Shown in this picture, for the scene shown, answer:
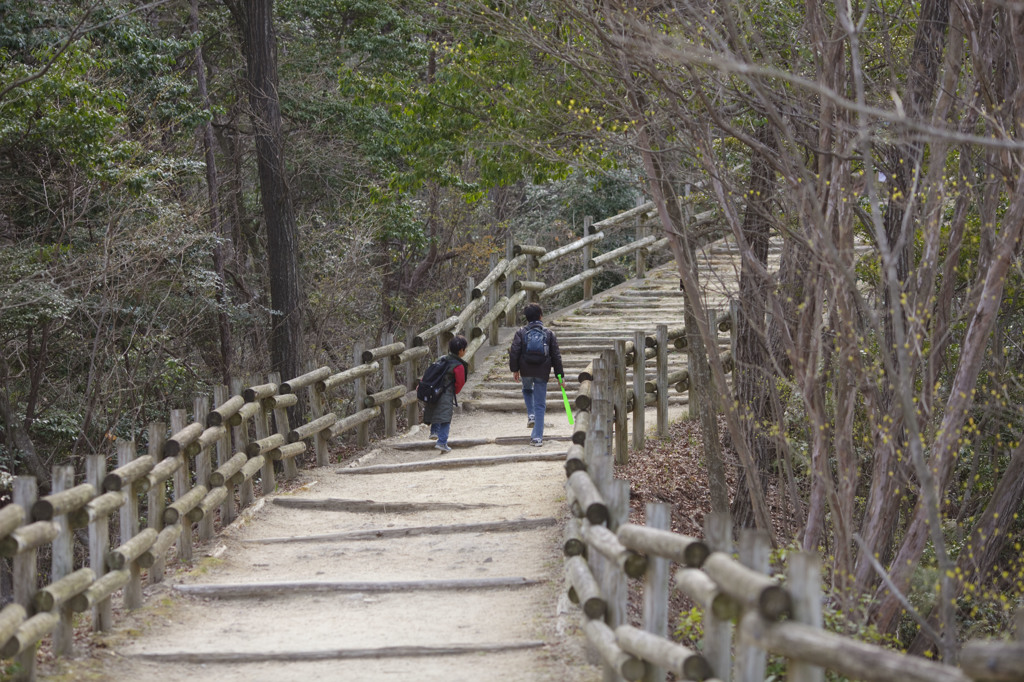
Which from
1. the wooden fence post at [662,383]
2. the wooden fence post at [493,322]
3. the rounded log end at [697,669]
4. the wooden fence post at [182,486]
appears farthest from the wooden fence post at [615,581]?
the wooden fence post at [493,322]

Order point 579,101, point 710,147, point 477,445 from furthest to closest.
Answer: point 477,445 → point 579,101 → point 710,147

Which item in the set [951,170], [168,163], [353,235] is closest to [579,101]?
[951,170]

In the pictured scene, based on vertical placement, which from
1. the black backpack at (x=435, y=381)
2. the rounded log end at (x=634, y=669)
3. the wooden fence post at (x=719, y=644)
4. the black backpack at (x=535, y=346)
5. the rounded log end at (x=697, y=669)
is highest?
the black backpack at (x=535, y=346)

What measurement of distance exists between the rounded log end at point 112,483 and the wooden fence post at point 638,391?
21.9 feet

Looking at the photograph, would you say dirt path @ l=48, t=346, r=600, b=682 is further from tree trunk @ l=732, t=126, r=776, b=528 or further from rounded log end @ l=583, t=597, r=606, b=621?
tree trunk @ l=732, t=126, r=776, b=528

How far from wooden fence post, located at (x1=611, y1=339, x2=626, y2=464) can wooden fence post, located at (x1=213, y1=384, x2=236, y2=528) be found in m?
4.05

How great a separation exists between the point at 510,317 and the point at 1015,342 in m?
8.45

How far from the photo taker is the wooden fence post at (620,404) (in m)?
11.9

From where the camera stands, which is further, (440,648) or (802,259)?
(802,259)

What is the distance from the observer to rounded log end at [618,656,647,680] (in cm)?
534

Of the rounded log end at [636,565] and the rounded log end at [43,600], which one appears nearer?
the rounded log end at [636,565]

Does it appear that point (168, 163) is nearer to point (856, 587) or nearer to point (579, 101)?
point (579, 101)

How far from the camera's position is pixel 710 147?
9.08 metres

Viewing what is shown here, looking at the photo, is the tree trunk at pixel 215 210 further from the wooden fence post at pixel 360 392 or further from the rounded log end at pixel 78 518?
the rounded log end at pixel 78 518
